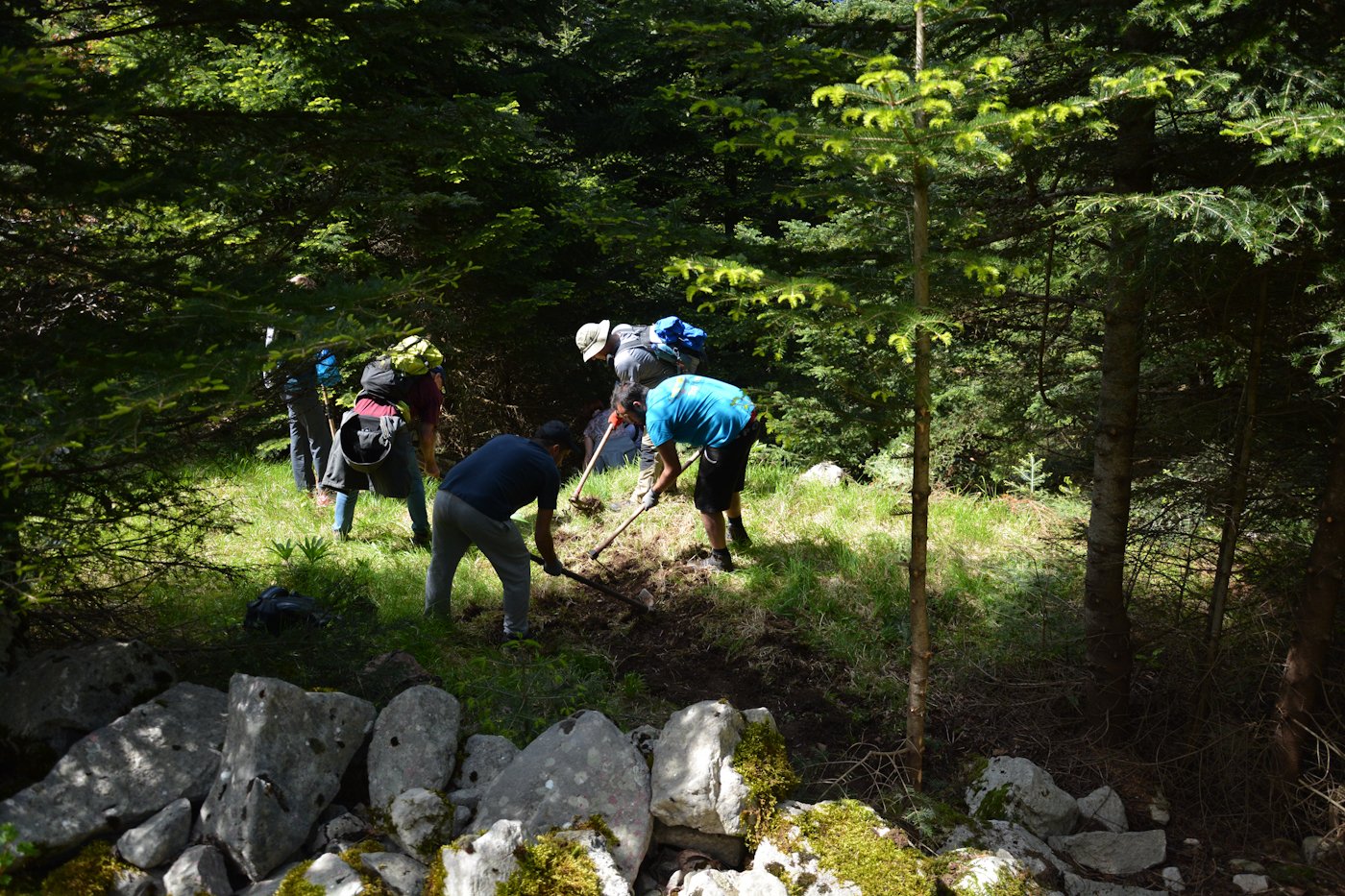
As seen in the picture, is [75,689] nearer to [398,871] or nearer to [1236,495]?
[398,871]

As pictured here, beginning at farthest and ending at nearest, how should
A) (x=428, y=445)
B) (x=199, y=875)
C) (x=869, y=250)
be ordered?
(x=428, y=445)
(x=869, y=250)
(x=199, y=875)

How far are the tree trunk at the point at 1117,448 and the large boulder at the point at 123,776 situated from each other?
4635mm

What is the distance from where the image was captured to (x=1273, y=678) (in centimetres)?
514

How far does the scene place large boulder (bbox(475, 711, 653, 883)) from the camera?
12.6ft

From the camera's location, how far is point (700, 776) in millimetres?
3869

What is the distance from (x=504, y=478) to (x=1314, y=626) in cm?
457

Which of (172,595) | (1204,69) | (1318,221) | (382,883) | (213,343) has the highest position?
(1204,69)

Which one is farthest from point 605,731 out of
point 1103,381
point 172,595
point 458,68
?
point 458,68

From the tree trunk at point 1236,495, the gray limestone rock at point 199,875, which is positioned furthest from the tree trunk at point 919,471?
the gray limestone rock at point 199,875

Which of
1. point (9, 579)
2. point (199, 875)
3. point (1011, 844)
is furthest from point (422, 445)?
point (1011, 844)

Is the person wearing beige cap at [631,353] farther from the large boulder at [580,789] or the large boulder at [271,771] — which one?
the large boulder at [271,771]

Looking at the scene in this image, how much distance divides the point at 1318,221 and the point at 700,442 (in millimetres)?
4188

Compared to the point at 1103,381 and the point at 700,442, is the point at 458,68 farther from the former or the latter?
the point at 1103,381

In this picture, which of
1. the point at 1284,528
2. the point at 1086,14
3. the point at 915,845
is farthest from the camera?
the point at 1284,528
